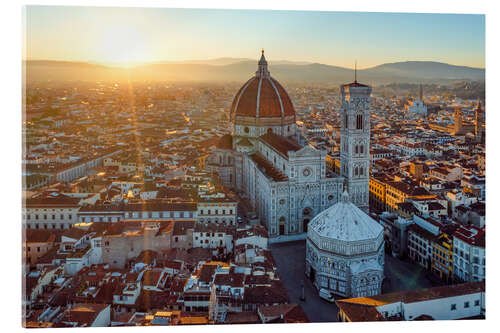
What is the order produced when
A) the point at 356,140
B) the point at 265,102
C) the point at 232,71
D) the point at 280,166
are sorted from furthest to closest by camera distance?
the point at 265,102
the point at 280,166
the point at 356,140
the point at 232,71

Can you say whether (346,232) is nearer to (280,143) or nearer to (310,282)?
(310,282)

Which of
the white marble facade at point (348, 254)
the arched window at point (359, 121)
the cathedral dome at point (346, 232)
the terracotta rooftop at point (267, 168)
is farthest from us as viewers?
the terracotta rooftop at point (267, 168)

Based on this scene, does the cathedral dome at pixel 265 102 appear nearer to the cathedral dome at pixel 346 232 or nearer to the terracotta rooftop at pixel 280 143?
the terracotta rooftop at pixel 280 143

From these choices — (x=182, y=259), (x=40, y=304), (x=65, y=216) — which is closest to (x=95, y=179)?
(x=65, y=216)

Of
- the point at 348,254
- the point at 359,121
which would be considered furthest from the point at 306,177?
the point at 348,254

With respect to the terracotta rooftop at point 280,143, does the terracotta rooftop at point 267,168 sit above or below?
below

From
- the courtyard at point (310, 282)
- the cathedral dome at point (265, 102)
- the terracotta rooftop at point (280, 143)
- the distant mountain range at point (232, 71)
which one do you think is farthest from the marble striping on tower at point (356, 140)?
the cathedral dome at point (265, 102)
